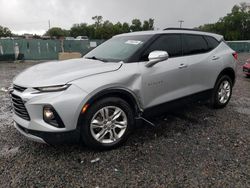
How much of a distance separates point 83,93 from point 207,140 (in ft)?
6.80

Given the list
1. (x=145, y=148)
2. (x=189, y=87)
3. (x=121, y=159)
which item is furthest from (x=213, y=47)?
(x=121, y=159)

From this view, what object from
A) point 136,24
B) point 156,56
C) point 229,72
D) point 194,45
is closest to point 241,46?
point 136,24

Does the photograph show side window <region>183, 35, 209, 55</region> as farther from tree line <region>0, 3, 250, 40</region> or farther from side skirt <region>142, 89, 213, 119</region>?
tree line <region>0, 3, 250, 40</region>

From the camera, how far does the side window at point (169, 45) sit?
11.5 feet

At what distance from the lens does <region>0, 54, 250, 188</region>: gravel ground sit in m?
2.45

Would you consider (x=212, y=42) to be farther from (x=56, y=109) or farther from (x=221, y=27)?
(x=221, y=27)

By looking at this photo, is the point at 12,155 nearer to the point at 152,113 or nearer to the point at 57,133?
the point at 57,133

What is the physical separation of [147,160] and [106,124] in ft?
2.39

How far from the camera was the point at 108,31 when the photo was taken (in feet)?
194

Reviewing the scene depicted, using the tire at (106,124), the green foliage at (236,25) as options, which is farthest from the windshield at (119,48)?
the green foliage at (236,25)

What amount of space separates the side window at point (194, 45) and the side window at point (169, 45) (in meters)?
0.16

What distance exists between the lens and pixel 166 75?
3.43m

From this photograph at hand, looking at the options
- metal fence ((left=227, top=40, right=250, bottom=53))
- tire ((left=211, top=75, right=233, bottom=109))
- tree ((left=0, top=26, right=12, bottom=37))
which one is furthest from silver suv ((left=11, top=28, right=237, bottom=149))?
tree ((left=0, top=26, right=12, bottom=37))

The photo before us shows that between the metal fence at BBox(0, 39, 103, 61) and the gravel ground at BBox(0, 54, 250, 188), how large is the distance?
652 inches
